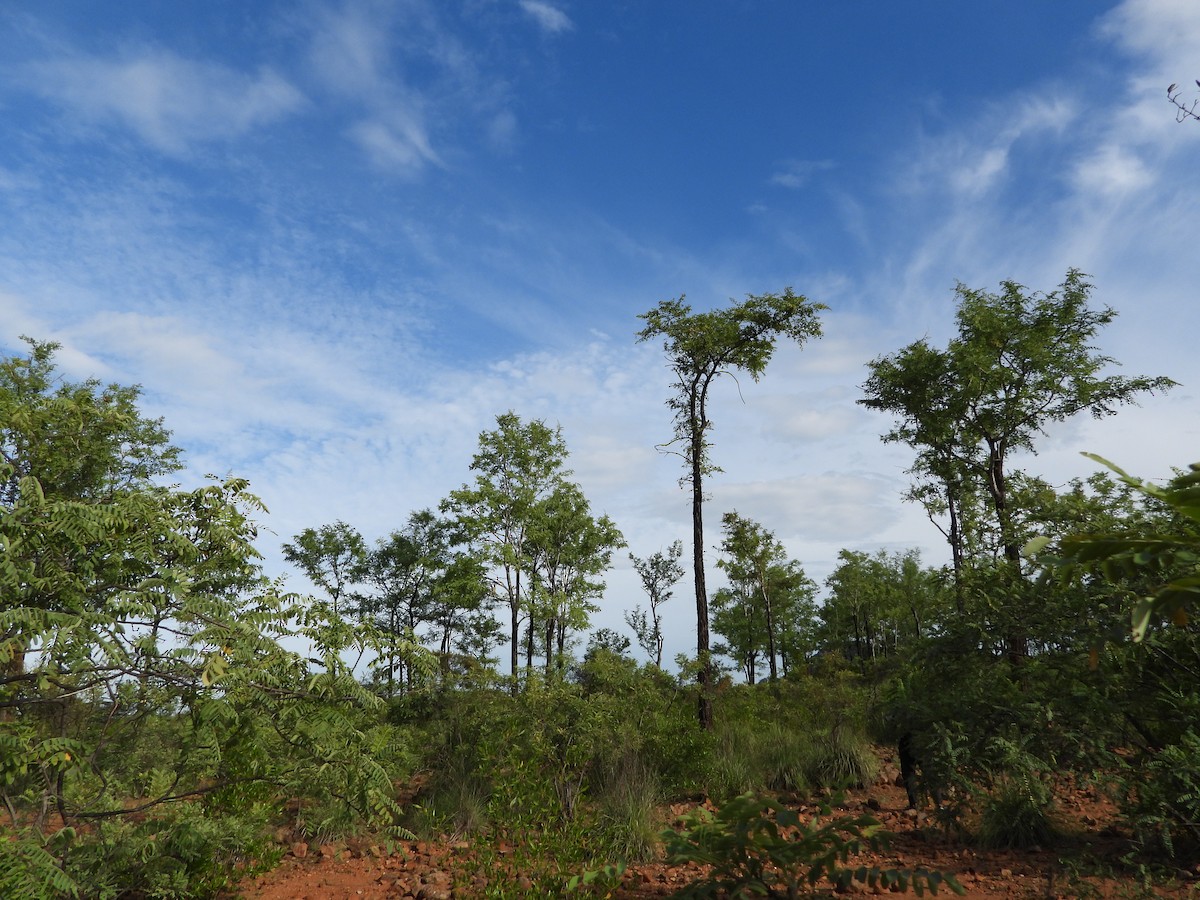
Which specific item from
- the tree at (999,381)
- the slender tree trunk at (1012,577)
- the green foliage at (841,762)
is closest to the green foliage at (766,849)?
the slender tree trunk at (1012,577)

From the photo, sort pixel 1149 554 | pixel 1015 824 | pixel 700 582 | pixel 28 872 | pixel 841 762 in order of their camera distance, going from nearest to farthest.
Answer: pixel 1149 554 < pixel 28 872 < pixel 1015 824 < pixel 841 762 < pixel 700 582

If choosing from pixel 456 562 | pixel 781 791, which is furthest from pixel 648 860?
pixel 456 562

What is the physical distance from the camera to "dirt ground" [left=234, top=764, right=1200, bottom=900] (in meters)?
5.76

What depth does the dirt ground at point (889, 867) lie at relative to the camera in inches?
227

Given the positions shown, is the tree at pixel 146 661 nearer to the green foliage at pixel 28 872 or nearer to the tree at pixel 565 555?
the green foliage at pixel 28 872

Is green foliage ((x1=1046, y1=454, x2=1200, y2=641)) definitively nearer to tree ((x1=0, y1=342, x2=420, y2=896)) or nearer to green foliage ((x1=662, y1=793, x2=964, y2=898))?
green foliage ((x1=662, y1=793, x2=964, y2=898))

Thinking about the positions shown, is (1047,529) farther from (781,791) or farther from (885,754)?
(885,754)

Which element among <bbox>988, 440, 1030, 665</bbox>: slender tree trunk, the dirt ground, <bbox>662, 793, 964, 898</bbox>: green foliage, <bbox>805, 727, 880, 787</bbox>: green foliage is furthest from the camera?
<bbox>805, 727, 880, 787</bbox>: green foliage

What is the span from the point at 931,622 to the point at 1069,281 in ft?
50.8

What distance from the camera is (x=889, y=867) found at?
6672 mm

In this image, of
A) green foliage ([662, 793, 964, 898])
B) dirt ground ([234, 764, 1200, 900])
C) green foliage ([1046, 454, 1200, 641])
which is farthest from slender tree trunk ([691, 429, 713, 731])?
green foliage ([1046, 454, 1200, 641])

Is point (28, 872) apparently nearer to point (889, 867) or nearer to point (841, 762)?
point (889, 867)

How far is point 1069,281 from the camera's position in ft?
61.0

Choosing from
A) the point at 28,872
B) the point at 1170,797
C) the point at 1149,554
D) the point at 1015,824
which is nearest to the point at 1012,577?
the point at 1170,797
